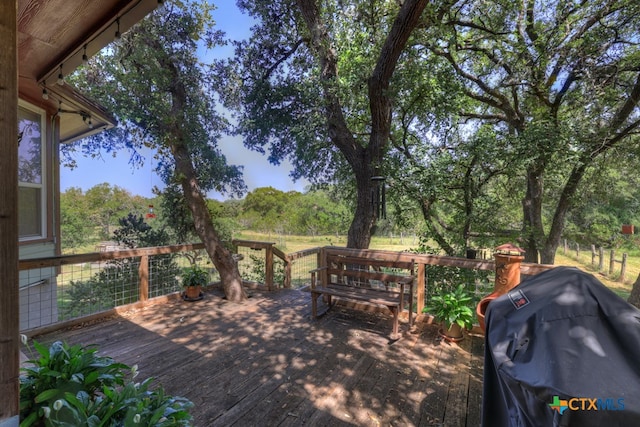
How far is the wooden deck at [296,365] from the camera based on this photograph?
83.9 inches

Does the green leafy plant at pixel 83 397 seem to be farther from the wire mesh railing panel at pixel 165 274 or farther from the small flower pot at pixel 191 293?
the wire mesh railing panel at pixel 165 274

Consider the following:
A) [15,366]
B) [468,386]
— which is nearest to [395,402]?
[468,386]

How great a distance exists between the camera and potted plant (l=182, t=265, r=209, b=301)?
4.67 m

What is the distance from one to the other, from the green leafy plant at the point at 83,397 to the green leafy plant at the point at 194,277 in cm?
332

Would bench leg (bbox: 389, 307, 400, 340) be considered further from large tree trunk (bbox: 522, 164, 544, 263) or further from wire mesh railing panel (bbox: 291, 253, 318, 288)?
large tree trunk (bbox: 522, 164, 544, 263)

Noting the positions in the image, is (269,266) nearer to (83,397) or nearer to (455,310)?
(455,310)

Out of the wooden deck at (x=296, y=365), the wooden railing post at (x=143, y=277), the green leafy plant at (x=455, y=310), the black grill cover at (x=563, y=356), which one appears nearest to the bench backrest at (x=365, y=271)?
the green leafy plant at (x=455, y=310)

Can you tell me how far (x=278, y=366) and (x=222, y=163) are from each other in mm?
4196

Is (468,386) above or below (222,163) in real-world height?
below

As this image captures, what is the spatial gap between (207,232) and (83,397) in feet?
12.2

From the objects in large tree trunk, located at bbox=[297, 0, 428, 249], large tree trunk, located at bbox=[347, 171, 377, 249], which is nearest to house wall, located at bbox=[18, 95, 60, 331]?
large tree trunk, located at bbox=[297, 0, 428, 249]

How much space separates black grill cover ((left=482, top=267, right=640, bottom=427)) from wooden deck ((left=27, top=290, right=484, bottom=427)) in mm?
987

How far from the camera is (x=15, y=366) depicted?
35.3 inches

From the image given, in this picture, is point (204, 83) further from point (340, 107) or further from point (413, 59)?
point (413, 59)
